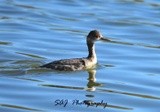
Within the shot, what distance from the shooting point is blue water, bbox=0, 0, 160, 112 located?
614 inches

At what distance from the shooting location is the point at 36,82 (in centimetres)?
1725

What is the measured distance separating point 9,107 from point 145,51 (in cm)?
818

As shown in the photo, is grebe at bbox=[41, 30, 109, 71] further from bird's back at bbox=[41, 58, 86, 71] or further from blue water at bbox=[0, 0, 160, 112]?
blue water at bbox=[0, 0, 160, 112]

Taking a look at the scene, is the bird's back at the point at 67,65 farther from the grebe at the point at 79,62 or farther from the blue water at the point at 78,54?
the blue water at the point at 78,54

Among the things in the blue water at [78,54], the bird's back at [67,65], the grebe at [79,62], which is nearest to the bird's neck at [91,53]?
the grebe at [79,62]

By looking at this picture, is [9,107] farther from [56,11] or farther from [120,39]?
[56,11]

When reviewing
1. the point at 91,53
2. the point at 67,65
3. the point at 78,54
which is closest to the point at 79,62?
the point at 67,65

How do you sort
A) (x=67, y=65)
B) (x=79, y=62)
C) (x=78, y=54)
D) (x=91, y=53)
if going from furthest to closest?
(x=78, y=54) < (x=91, y=53) < (x=79, y=62) < (x=67, y=65)

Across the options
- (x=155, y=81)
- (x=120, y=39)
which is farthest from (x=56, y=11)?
(x=155, y=81)

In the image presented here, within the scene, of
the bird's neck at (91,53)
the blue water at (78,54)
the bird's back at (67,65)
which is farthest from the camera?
the bird's neck at (91,53)

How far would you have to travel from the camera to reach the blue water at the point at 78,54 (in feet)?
51.2

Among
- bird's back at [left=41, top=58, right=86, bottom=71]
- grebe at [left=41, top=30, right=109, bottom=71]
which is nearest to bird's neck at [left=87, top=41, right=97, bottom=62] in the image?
grebe at [left=41, top=30, right=109, bottom=71]

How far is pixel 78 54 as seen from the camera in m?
21.5

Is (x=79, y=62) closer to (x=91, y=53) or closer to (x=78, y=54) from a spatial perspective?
(x=91, y=53)
